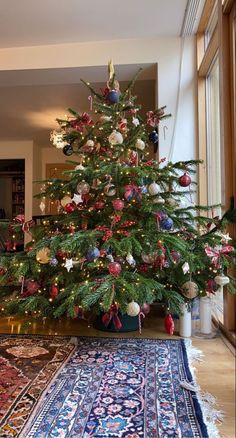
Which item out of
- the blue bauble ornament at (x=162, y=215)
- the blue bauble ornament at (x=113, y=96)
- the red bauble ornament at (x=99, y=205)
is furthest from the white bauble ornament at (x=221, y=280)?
the blue bauble ornament at (x=113, y=96)

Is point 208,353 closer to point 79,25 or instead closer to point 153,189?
point 153,189

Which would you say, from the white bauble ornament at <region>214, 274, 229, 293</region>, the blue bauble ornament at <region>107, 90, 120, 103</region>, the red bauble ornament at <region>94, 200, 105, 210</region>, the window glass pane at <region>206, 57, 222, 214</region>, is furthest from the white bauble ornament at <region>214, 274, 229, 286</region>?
the blue bauble ornament at <region>107, 90, 120, 103</region>

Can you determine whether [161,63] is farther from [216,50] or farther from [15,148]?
[15,148]

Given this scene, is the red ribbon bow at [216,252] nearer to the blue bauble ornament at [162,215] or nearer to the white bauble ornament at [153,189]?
the blue bauble ornament at [162,215]

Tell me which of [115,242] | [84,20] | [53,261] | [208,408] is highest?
[84,20]

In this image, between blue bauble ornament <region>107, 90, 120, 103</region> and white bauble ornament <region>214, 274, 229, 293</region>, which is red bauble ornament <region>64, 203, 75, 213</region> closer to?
blue bauble ornament <region>107, 90, 120, 103</region>

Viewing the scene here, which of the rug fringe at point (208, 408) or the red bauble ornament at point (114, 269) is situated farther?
the red bauble ornament at point (114, 269)

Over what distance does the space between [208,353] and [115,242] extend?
86 cm

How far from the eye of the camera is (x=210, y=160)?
A: 315 cm

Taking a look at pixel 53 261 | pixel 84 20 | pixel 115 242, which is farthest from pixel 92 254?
pixel 84 20

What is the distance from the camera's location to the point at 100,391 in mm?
1617

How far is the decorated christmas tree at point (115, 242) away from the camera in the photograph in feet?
7.02

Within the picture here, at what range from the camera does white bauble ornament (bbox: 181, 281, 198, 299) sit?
92.2 inches

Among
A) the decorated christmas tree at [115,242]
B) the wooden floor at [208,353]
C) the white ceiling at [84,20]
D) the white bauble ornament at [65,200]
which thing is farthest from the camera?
the white ceiling at [84,20]
